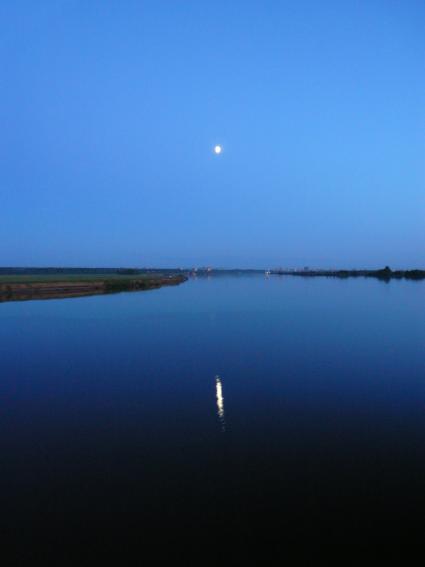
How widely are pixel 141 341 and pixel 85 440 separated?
15489 mm

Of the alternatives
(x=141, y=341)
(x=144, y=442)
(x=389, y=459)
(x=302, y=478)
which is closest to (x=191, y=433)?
(x=144, y=442)

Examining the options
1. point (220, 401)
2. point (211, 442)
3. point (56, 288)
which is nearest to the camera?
point (211, 442)

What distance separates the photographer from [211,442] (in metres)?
11.0

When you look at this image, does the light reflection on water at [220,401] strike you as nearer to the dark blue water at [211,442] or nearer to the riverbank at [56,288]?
the dark blue water at [211,442]

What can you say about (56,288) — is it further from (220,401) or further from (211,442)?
(211,442)

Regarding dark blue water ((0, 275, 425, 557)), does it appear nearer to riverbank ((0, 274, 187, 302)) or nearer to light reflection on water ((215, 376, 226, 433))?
light reflection on water ((215, 376, 226, 433))

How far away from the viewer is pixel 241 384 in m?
16.8

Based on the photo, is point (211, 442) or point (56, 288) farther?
point (56, 288)

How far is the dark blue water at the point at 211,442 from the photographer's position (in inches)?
295

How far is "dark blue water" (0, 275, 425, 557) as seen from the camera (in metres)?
7.49

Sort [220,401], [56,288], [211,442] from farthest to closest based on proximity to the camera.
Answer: [56,288] → [220,401] → [211,442]

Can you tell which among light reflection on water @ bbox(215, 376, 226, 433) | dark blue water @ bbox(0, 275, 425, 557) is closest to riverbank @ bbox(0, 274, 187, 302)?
dark blue water @ bbox(0, 275, 425, 557)

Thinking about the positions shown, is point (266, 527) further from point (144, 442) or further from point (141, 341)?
point (141, 341)

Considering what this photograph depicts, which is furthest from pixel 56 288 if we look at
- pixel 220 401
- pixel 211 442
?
pixel 211 442
